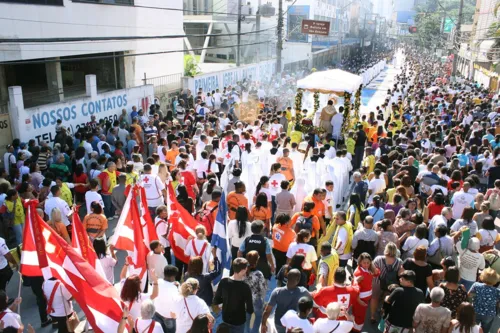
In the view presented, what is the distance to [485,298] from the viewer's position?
507 cm

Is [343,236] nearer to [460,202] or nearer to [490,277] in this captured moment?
[490,277]

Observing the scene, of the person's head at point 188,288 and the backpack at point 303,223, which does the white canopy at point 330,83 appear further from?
the person's head at point 188,288

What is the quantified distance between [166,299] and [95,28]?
16278mm

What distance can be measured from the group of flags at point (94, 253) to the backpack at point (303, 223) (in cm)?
103

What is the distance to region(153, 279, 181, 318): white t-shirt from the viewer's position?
450 cm

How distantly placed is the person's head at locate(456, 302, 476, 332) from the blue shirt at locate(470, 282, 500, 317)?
2.59ft

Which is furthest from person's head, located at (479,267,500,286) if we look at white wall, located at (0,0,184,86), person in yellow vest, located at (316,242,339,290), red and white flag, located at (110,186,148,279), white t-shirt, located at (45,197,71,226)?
white wall, located at (0,0,184,86)

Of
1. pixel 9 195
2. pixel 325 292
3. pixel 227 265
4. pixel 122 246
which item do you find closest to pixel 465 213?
pixel 325 292

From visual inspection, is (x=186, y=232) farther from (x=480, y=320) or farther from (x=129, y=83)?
(x=129, y=83)

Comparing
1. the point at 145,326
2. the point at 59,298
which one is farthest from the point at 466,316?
the point at 59,298

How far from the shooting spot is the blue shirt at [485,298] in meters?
5.05

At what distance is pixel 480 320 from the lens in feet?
17.1

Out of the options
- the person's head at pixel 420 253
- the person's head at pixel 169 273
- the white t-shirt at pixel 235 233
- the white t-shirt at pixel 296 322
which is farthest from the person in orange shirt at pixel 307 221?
the person's head at pixel 169 273

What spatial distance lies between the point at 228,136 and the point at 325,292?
607 centimetres
